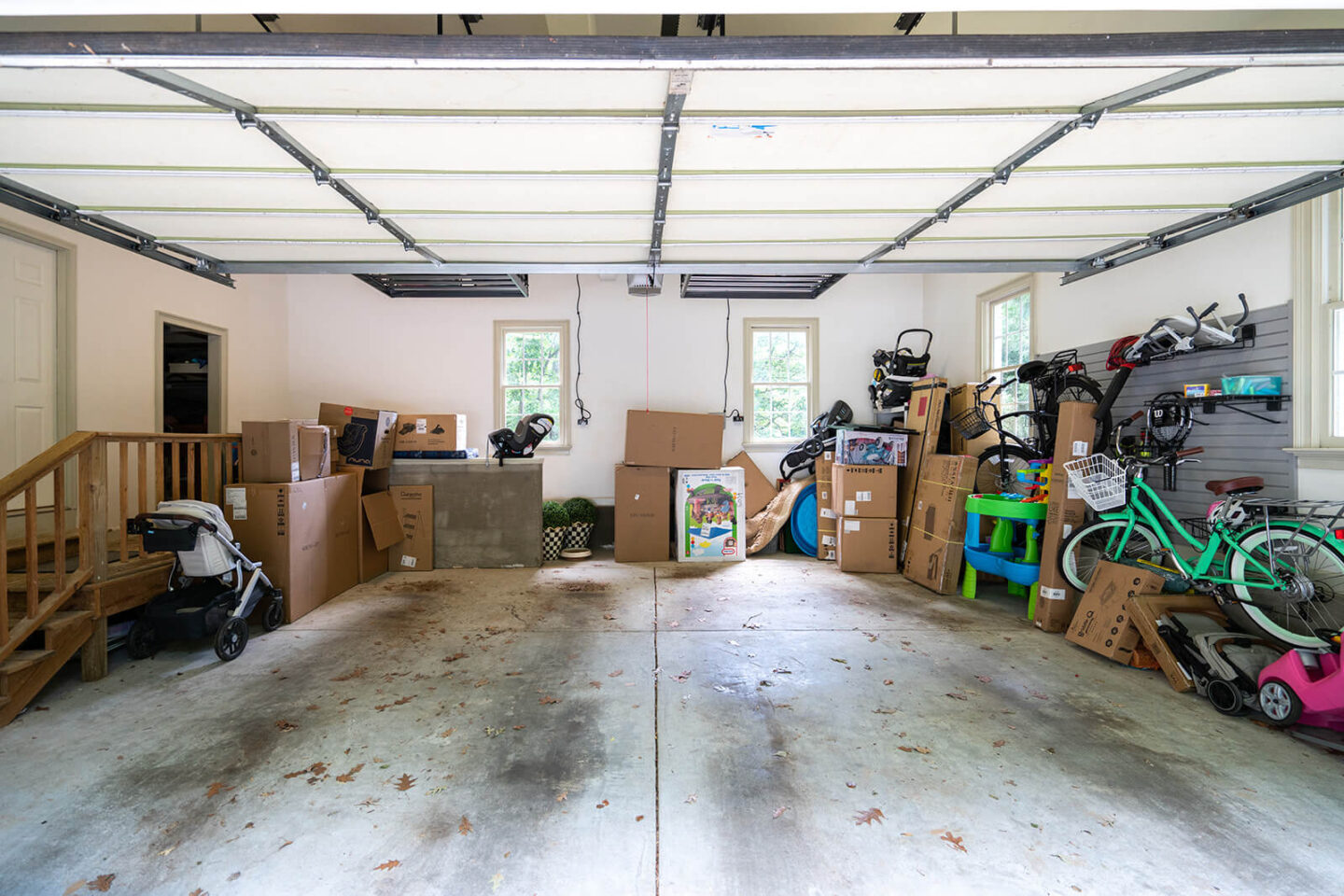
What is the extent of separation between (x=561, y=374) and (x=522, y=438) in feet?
3.93

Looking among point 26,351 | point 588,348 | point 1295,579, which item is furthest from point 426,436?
point 1295,579

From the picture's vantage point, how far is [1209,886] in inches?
62.6

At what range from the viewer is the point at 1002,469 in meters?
4.35

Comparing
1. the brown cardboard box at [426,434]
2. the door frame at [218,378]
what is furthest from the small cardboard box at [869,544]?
the door frame at [218,378]

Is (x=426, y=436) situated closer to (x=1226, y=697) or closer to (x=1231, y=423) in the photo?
(x=1226, y=697)

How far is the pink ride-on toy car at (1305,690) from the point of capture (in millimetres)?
2199

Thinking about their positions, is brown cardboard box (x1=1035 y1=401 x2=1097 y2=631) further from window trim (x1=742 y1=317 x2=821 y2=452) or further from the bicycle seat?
window trim (x1=742 y1=317 x2=821 y2=452)

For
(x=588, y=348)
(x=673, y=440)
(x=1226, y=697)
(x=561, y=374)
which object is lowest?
(x=1226, y=697)

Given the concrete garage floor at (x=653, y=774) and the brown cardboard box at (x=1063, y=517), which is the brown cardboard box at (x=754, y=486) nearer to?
the concrete garage floor at (x=653, y=774)

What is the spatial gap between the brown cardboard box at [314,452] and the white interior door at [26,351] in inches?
64.7

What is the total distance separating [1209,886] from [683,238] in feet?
10.8

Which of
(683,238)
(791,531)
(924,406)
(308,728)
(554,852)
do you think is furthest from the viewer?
(791,531)

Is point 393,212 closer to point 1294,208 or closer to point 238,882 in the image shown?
point 238,882

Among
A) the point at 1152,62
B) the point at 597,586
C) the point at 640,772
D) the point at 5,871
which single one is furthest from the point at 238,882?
the point at 1152,62
